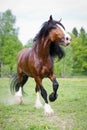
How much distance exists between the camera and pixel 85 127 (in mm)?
6672

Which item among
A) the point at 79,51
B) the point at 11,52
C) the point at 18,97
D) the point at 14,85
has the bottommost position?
the point at 79,51

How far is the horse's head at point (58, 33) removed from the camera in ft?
26.6

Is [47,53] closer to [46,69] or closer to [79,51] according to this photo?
[46,69]

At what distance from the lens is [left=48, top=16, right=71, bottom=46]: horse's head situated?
812 cm

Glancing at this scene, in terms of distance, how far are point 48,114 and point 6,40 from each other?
93.7 ft

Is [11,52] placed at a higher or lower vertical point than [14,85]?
lower

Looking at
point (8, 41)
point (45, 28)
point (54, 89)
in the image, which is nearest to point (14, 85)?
point (54, 89)

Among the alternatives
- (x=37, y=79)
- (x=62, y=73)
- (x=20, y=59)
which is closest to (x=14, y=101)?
(x=20, y=59)

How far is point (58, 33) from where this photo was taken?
327 inches

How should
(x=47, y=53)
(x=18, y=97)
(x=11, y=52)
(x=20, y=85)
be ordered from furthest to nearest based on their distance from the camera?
(x=11, y=52) < (x=20, y=85) < (x=18, y=97) < (x=47, y=53)

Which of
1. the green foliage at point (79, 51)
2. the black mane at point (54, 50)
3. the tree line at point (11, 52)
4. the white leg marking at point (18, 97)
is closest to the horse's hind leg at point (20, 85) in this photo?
the white leg marking at point (18, 97)

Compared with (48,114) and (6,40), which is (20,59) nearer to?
(48,114)

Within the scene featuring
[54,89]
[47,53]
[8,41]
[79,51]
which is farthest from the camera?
[79,51]

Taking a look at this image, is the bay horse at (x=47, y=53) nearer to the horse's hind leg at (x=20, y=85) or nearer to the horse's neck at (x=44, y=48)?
the horse's neck at (x=44, y=48)
